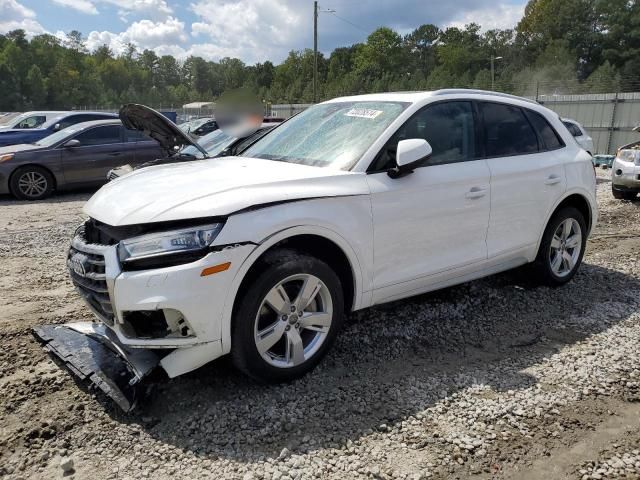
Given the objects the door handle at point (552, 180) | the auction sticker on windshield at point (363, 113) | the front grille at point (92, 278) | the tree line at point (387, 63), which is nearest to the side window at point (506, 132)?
the door handle at point (552, 180)

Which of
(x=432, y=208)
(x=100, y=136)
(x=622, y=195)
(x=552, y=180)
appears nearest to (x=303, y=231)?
(x=432, y=208)

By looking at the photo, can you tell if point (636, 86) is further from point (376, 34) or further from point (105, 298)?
point (376, 34)

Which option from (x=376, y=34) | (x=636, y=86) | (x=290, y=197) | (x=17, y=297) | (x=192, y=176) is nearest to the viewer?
(x=290, y=197)

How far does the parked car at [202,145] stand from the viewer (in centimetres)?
479

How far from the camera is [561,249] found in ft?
16.7

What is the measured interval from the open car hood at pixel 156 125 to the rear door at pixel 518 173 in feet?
9.28

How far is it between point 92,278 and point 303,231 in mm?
1225

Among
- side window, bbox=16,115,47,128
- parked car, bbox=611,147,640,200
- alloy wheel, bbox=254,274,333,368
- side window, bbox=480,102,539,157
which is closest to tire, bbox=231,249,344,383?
alloy wheel, bbox=254,274,333,368

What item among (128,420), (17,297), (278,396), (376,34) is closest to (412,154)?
(278,396)

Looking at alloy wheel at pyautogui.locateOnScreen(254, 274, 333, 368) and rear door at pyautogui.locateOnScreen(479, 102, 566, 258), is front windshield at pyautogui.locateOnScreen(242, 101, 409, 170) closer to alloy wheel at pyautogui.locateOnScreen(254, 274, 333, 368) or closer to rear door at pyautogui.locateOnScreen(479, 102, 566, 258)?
alloy wheel at pyautogui.locateOnScreen(254, 274, 333, 368)

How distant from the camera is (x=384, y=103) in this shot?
406 centimetres

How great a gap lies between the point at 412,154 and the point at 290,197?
89 centimetres

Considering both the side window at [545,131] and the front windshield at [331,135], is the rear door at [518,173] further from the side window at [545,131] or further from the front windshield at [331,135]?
the front windshield at [331,135]

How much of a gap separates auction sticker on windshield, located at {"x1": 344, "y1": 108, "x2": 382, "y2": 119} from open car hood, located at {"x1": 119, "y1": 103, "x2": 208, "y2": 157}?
6.17 ft
